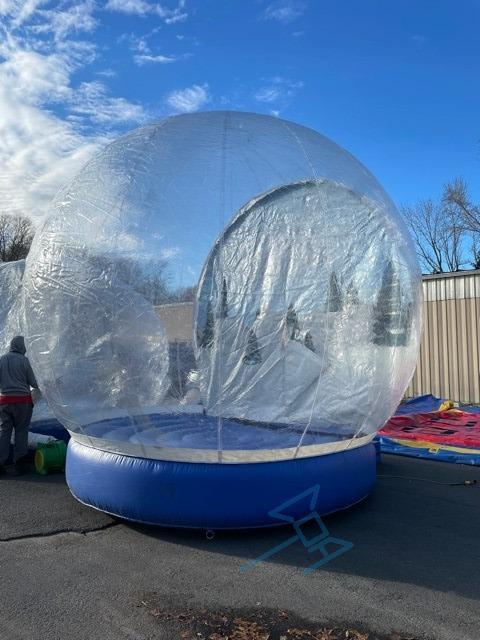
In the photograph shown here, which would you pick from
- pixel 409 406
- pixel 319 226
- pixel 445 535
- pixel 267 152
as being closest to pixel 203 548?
pixel 445 535

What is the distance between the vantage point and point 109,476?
4.98 meters

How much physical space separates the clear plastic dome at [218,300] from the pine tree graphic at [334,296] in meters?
0.01

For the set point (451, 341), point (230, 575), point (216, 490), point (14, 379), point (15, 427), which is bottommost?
point (230, 575)

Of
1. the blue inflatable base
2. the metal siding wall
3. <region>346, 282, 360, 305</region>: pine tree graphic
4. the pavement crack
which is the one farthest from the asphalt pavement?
the metal siding wall

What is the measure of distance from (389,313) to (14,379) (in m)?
4.47

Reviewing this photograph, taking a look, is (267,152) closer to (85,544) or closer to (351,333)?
(351,333)

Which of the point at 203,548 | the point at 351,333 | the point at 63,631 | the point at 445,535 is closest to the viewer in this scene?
the point at 63,631

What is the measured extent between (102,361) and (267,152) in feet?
7.86

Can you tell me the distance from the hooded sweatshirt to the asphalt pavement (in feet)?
5.79

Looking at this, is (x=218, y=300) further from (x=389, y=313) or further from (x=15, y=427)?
(x=15, y=427)

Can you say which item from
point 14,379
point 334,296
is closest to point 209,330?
point 334,296

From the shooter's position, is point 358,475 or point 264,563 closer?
point 264,563

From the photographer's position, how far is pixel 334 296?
17.2 feet

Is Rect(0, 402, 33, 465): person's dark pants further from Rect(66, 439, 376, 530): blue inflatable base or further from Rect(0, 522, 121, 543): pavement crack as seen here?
Rect(66, 439, 376, 530): blue inflatable base
